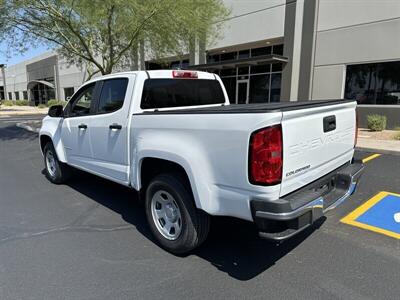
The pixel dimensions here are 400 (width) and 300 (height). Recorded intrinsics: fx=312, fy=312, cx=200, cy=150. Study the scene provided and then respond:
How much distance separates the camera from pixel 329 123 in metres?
3.13

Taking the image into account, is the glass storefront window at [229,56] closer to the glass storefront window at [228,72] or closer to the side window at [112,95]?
the glass storefront window at [228,72]

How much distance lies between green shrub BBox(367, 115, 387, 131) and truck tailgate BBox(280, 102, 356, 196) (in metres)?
10.8

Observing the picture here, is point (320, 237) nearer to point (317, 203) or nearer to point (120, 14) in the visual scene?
point (317, 203)

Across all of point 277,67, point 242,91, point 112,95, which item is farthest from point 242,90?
point 112,95

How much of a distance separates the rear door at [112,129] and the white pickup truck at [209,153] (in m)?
0.01

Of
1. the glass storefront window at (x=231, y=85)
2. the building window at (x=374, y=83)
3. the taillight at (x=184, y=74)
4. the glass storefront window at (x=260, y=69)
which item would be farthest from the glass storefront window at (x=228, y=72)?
the taillight at (x=184, y=74)

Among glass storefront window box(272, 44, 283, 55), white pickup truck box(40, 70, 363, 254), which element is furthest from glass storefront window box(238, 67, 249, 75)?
white pickup truck box(40, 70, 363, 254)

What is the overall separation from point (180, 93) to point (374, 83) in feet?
40.5

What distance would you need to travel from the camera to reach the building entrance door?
19.6 meters

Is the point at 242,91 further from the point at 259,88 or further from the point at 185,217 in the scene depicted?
the point at 185,217

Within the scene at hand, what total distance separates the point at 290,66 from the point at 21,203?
1399 centimetres

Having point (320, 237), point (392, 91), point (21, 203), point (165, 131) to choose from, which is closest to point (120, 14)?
point (21, 203)

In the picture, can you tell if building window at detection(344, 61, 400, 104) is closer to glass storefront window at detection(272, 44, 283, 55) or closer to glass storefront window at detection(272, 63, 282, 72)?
glass storefront window at detection(272, 63, 282, 72)

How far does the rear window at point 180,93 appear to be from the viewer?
13.3ft
